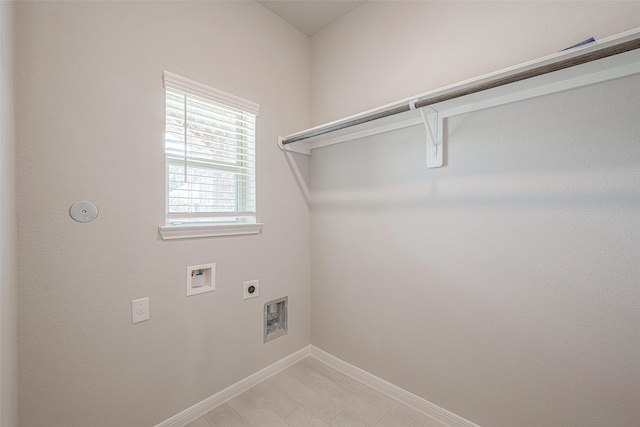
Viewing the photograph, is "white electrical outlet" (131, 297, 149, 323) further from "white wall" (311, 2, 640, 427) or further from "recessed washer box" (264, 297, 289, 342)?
"white wall" (311, 2, 640, 427)

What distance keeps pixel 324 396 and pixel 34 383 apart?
1.44m

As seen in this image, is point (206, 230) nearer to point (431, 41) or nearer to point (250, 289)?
point (250, 289)

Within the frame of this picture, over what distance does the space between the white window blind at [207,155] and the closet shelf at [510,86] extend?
0.41 metres

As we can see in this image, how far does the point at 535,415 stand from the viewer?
127 cm

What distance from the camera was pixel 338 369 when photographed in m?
2.05

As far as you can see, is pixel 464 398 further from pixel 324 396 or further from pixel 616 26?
pixel 616 26

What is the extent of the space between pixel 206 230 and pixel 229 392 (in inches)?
41.2

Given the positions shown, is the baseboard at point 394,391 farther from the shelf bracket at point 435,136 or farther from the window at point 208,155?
the shelf bracket at point 435,136

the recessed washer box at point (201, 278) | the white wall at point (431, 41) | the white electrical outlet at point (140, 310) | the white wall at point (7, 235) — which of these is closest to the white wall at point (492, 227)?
the white wall at point (431, 41)

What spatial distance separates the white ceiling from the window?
2.43ft

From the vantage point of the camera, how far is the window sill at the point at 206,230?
146 cm

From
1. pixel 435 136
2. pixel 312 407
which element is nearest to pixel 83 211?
pixel 312 407

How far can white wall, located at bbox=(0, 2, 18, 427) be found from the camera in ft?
2.66

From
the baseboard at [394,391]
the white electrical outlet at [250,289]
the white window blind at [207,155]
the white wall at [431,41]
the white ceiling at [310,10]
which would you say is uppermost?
the white ceiling at [310,10]
